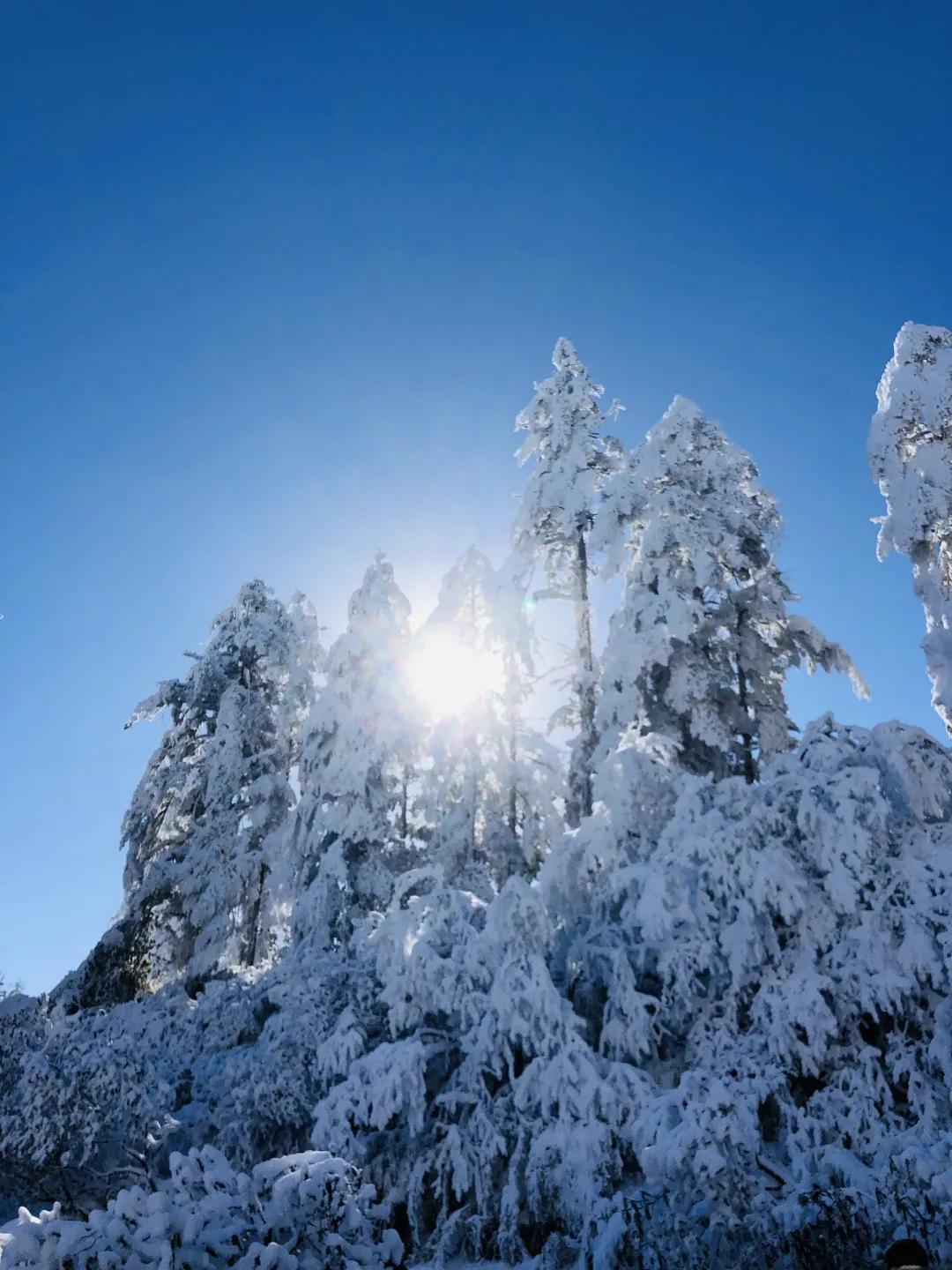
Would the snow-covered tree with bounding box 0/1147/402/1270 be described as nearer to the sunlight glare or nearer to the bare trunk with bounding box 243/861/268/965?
the sunlight glare

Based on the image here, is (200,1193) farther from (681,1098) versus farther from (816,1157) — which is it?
(816,1157)

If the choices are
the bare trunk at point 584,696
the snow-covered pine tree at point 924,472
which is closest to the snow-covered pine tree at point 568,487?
the bare trunk at point 584,696

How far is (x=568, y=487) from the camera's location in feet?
66.6

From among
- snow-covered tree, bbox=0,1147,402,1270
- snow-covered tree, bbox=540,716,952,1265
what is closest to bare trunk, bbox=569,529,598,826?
snow-covered tree, bbox=540,716,952,1265

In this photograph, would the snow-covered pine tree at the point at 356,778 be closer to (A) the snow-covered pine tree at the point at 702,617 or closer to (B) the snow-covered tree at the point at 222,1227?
(A) the snow-covered pine tree at the point at 702,617

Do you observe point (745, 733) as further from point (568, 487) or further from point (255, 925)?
point (255, 925)

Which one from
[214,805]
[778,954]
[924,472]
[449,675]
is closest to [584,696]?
[449,675]

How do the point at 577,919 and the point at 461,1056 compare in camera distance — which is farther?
the point at 577,919

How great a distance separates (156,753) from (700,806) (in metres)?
16.5

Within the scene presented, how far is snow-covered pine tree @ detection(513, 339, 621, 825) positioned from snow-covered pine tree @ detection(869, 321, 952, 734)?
21.9 feet

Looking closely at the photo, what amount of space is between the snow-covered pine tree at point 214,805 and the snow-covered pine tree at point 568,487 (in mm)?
7579

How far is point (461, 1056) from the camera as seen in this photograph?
34.6 ft

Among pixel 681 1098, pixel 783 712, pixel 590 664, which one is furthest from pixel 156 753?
pixel 681 1098

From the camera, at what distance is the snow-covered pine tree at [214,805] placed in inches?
740
